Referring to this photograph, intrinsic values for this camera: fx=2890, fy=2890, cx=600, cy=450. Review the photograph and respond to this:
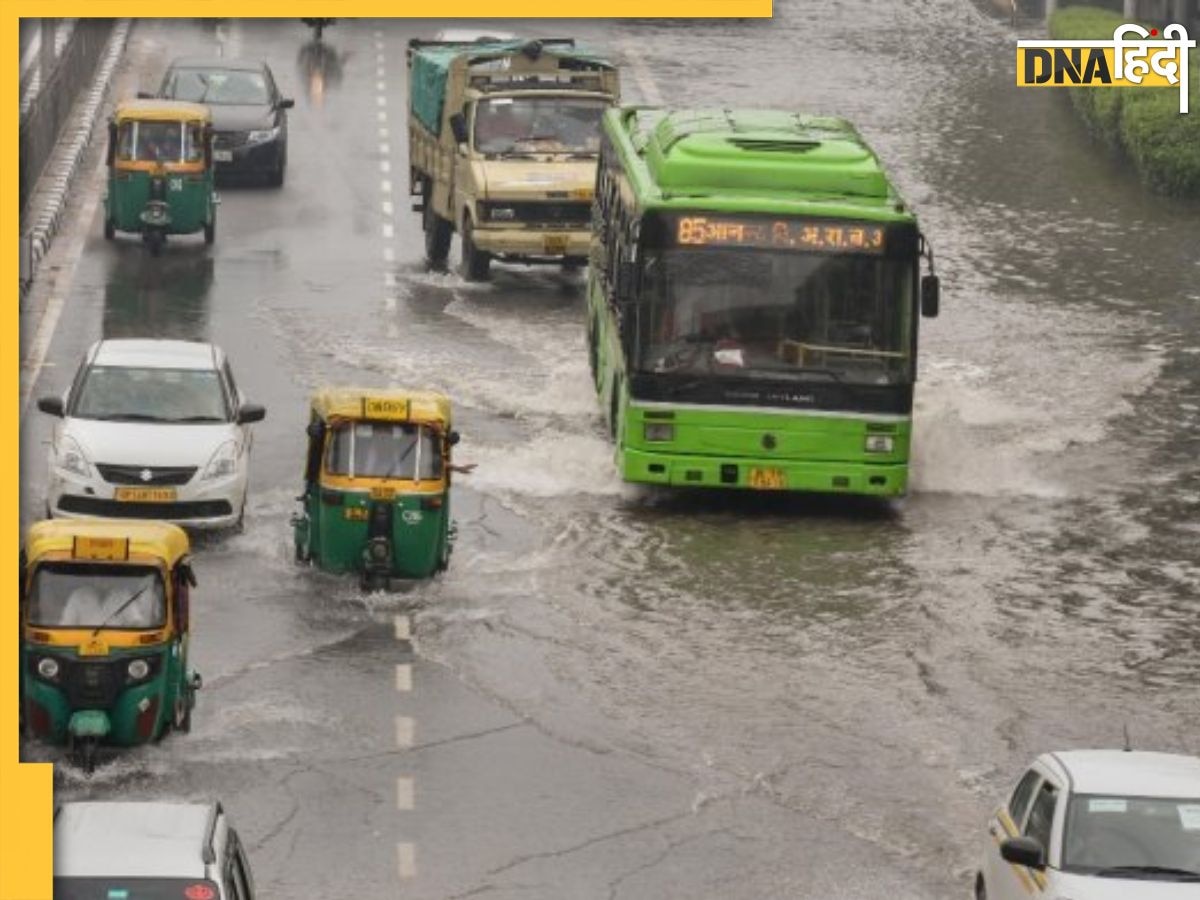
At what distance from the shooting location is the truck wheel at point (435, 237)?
38969 mm

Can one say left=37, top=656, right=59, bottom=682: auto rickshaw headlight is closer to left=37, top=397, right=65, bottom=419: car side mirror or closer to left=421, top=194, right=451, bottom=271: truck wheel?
left=37, top=397, right=65, bottom=419: car side mirror

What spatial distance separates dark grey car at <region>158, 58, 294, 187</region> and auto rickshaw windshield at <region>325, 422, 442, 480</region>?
68.1 feet

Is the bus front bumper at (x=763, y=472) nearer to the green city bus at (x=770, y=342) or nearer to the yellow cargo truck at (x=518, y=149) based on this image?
the green city bus at (x=770, y=342)

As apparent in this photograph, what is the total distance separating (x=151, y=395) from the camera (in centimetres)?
2481

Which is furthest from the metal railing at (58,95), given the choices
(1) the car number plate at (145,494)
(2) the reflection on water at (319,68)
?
(1) the car number plate at (145,494)

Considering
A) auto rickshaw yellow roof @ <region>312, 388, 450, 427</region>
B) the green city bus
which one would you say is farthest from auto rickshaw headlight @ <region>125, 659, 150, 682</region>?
the green city bus

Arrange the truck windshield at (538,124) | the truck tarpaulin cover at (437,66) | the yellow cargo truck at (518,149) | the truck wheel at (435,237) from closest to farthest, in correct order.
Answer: the yellow cargo truck at (518,149) < the truck windshield at (538,124) < the truck tarpaulin cover at (437,66) < the truck wheel at (435,237)

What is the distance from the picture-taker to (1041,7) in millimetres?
60594

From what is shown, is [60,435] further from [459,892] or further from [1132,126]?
[1132,126]

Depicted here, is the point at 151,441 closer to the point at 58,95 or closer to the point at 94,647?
the point at 94,647

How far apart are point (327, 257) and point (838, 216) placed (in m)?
15.7

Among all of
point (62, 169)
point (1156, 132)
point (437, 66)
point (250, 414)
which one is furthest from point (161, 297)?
point (1156, 132)

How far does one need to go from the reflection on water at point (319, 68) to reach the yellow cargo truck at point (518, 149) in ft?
41.9

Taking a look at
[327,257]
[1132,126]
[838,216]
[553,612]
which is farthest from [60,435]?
[1132,126]
